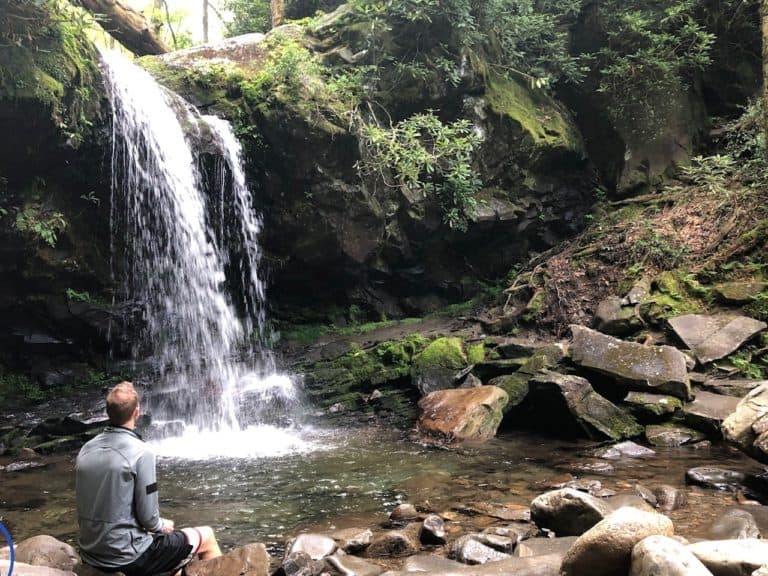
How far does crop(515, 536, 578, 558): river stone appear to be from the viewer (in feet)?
11.8

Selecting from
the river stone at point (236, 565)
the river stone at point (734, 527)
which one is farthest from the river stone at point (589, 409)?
the river stone at point (236, 565)

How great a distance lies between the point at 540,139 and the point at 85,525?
12209mm

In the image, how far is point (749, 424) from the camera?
4.68 m

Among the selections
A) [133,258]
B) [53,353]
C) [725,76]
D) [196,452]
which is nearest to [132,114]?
[133,258]

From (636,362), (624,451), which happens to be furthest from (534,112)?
(624,451)

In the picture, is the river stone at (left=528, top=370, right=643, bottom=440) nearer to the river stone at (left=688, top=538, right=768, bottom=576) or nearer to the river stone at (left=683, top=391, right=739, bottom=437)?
the river stone at (left=683, top=391, right=739, bottom=437)

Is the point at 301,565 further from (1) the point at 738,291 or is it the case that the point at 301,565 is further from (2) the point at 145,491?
(1) the point at 738,291

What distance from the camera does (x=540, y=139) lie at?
1293cm

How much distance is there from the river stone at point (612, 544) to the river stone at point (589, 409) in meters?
3.85

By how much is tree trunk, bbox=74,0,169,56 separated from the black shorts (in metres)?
11.0

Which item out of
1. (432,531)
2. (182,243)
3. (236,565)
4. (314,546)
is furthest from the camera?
(182,243)

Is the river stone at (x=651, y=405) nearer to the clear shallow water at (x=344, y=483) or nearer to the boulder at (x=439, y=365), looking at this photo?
the clear shallow water at (x=344, y=483)

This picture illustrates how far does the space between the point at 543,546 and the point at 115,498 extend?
2729 mm

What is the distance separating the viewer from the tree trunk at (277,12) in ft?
49.3
